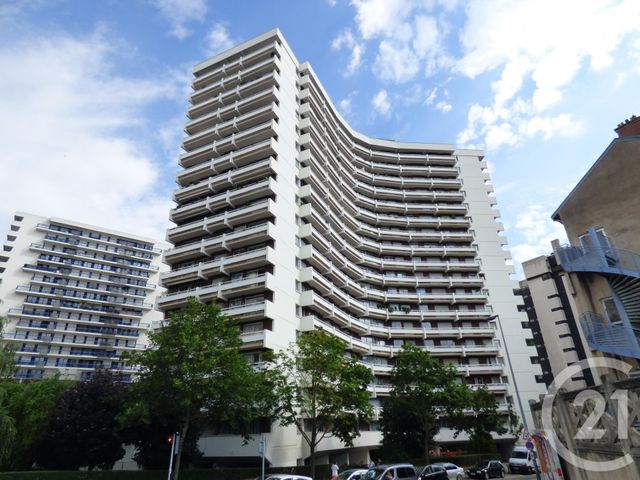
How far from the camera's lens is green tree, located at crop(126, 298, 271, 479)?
87.0 feet

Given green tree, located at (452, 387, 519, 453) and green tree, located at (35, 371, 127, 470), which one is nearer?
green tree, located at (35, 371, 127, 470)

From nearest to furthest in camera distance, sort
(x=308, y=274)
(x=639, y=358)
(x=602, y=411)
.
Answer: (x=602, y=411), (x=639, y=358), (x=308, y=274)

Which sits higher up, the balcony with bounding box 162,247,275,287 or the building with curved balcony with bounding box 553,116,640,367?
the balcony with bounding box 162,247,275,287

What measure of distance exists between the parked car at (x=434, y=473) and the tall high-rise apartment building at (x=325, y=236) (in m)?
13.2

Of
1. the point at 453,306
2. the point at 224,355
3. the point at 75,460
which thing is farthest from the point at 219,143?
the point at 453,306

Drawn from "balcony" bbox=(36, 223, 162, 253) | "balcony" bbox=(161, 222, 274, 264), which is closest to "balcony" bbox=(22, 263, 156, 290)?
"balcony" bbox=(36, 223, 162, 253)

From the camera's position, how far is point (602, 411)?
7.25 m

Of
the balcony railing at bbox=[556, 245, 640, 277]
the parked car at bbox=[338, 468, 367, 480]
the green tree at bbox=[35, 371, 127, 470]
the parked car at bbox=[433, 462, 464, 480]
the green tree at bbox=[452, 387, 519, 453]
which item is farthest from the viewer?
the green tree at bbox=[452, 387, 519, 453]

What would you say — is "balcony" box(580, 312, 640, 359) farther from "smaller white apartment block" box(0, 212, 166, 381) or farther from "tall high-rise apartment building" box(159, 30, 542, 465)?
"smaller white apartment block" box(0, 212, 166, 381)

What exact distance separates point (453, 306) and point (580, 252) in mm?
51463

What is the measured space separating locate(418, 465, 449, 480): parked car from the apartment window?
1704 cm

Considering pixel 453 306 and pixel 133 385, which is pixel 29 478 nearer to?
pixel 133 385

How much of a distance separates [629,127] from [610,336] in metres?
10.6

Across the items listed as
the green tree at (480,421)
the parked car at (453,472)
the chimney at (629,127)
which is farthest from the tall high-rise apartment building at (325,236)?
the chimney at (629,127)
